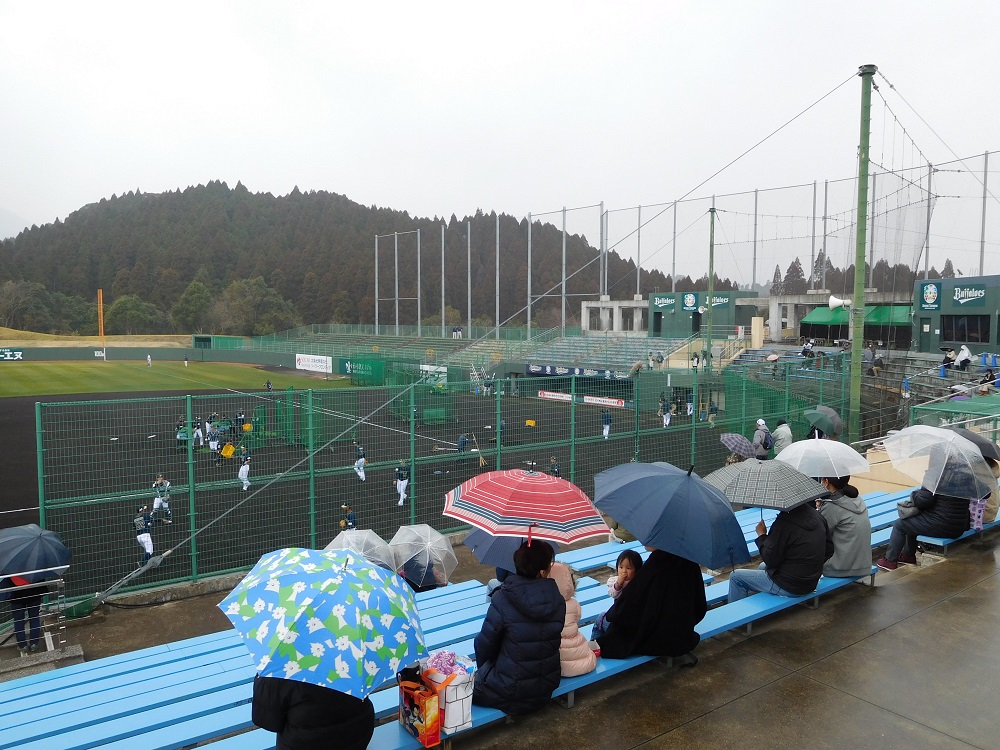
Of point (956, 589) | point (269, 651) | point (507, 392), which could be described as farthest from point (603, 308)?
point (269, 651)

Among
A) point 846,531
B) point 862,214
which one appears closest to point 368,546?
point 846,531

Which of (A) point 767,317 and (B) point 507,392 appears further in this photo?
(A) point 767,317

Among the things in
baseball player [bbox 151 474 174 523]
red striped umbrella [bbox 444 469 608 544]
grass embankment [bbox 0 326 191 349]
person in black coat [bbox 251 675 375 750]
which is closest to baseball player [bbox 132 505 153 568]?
baseball player [bbox 151 474 174 523]

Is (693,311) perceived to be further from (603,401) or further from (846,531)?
(846,531)

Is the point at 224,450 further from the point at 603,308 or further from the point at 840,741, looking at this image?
the point at 603,308

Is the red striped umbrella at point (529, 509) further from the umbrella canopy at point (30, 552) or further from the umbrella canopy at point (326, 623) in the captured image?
the umbrella canopy at point (30, 552)

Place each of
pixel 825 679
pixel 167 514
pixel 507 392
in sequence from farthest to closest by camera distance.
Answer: pixel 507 392 < pixel 167 514 < pixel 825 679

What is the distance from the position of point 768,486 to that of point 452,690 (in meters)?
2.91

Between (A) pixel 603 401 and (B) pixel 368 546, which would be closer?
(B) pixel 368 546

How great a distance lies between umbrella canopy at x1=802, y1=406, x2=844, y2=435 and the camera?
15.6 metres

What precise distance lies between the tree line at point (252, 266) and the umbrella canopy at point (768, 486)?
83494mm

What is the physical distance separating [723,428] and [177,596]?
39.7 feet

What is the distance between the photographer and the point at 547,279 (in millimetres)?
115875

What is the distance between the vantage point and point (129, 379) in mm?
45562
